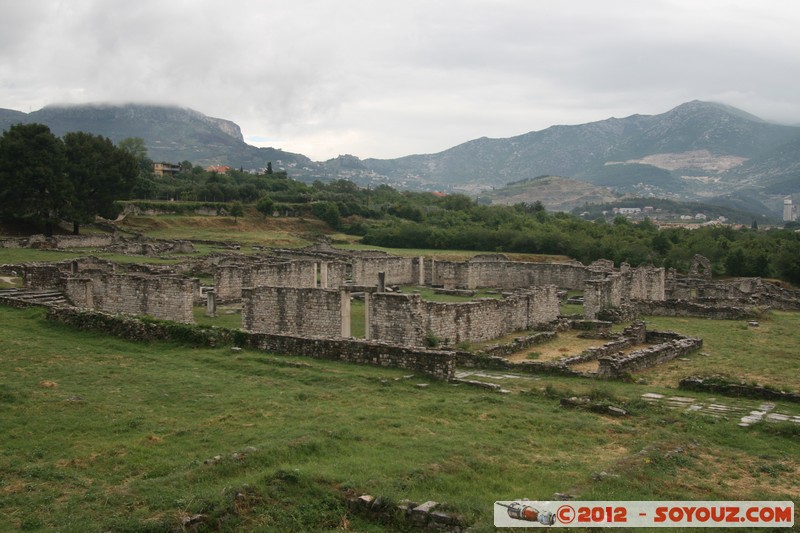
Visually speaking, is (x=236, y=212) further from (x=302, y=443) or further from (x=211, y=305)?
(x=302, y=443)

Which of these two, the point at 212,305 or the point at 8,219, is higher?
the point at 8,219

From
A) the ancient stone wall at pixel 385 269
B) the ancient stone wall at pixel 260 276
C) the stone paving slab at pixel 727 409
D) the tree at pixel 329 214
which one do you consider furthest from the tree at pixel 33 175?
the stone paving slab at pixel 727 409

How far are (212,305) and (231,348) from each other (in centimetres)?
1234

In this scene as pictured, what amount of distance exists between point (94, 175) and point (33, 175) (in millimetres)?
6690

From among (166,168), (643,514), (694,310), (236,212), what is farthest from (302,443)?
(166,168)

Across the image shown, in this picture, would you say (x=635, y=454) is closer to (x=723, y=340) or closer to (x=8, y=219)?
(x=723, y=340)

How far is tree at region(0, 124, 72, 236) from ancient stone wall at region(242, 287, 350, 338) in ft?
115

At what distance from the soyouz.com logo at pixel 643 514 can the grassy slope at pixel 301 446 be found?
50 centimetres

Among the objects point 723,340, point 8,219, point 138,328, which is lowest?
point 723,340

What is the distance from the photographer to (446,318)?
26.5 meters

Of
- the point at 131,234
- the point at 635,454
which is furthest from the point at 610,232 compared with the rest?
the point at 635,454

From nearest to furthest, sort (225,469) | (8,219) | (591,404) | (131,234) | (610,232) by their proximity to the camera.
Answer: (225,469), (591,404), (8,219), (131,234), (610,232)

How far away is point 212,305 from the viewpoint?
31703mm

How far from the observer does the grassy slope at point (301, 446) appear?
31.6ft
